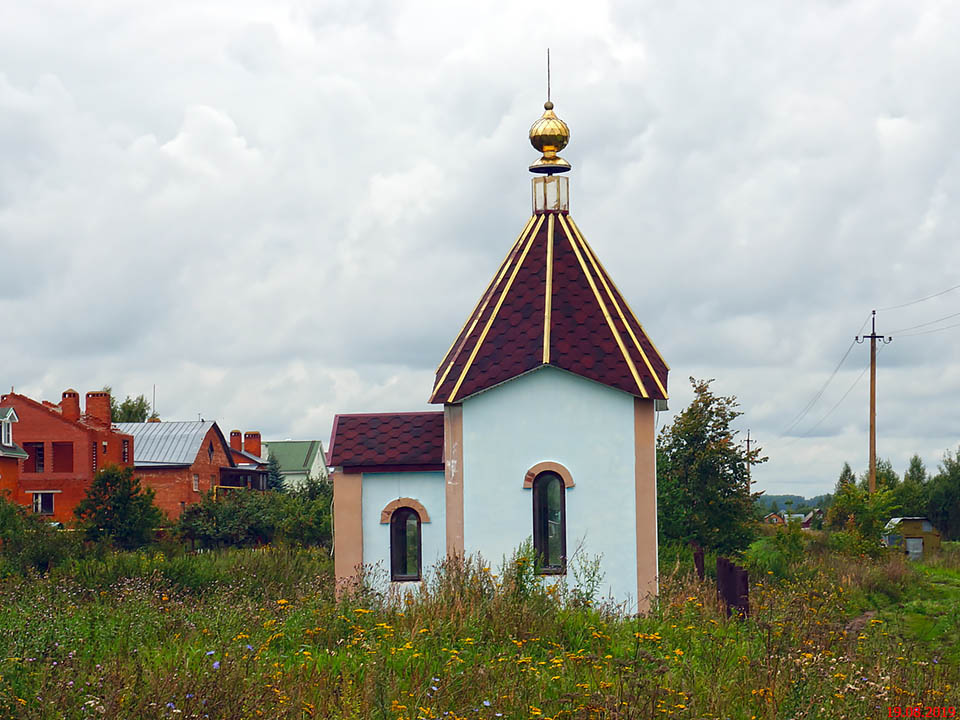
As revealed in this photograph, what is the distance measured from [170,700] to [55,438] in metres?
44.8

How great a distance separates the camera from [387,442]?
1748cm

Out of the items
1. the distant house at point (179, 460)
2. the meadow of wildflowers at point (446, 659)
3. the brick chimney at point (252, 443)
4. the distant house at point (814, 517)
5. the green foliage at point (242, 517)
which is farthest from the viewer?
the brick chimney at point (252, 443)

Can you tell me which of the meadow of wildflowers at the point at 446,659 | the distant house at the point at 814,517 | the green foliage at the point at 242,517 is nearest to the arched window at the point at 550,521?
the meadow of wildflowers at the point at 446,659

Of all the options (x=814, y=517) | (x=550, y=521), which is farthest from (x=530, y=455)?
(x=814, y=517)

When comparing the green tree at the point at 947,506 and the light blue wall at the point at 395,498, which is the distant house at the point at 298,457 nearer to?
the green tree at the point at 947,506

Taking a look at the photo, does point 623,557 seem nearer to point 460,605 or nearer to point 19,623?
point 460,605

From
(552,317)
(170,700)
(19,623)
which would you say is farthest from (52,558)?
(170,700)

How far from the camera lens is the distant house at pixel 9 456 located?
4422 cm

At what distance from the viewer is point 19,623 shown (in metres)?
9.48

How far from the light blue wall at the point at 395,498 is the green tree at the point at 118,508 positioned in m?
22.6

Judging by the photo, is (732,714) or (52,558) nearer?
Result: (732,714)

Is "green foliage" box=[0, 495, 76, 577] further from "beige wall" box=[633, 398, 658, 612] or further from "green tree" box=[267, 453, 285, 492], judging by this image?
"green tree" box=[267, 453, 285, 492]

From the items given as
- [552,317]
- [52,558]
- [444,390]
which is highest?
[552,317]

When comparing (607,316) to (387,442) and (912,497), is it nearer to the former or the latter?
(387,442)
